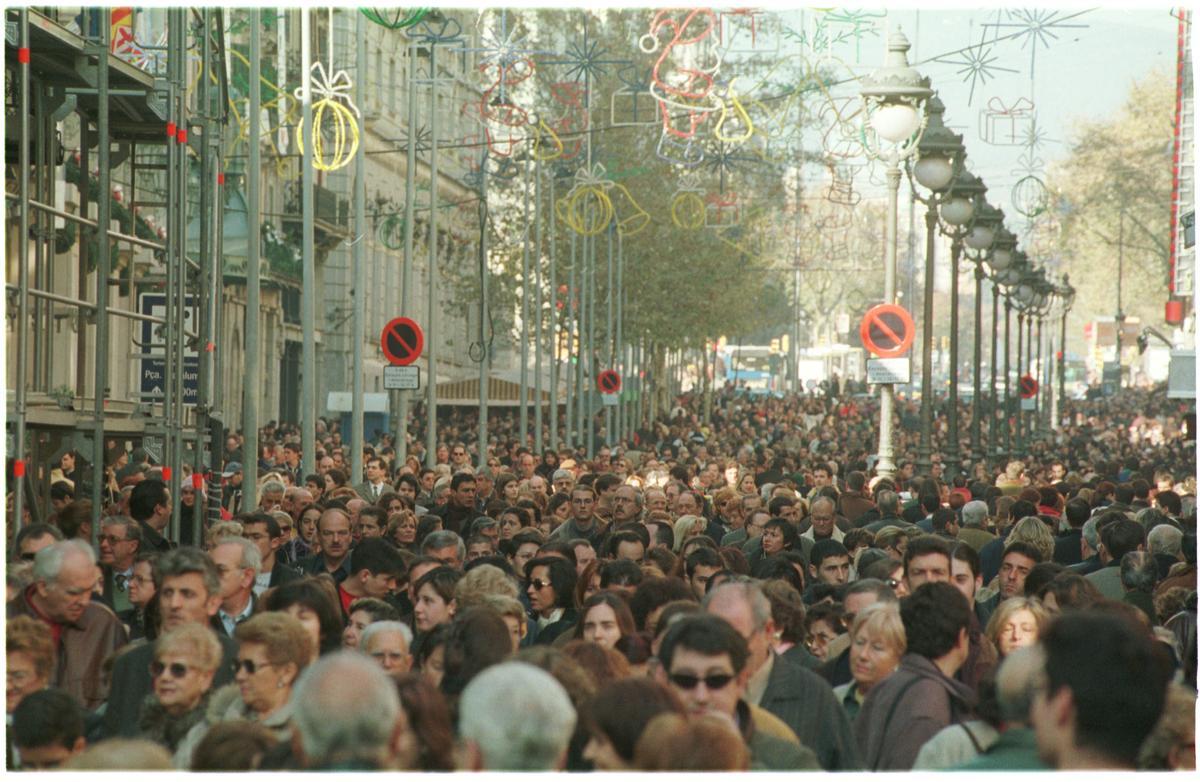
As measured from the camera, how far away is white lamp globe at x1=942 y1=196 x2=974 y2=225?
24.4 meters

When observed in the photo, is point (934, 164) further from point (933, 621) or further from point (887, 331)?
point (933, 621)

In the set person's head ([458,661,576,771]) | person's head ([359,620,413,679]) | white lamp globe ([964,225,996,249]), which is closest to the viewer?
person's head ([458,661,576,771])

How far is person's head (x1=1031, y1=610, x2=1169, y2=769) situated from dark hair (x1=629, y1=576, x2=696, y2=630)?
431 centimetres

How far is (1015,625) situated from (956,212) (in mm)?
15938

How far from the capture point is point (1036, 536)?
12.5 m

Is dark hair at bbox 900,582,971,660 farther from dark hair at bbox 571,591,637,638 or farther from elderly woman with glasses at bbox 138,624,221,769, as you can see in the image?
elderly woman with glasses at bbox 138,624,221,769

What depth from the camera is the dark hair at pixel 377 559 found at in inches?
434

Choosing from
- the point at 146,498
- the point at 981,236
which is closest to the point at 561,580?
the point at 146,498

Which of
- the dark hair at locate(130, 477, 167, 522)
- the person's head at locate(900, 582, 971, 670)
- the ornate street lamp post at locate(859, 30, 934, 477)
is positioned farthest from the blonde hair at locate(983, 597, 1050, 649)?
the ornate street lamp post at locate(859, 30, 934, 477)

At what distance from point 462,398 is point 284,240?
9706 mm

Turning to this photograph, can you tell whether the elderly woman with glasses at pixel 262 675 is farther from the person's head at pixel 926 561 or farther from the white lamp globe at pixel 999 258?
the white lamp globe at pixel 999 258

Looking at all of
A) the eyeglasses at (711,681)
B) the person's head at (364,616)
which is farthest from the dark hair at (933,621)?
the person's head at (364,616)

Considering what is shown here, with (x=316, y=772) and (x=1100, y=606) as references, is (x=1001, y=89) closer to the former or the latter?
(x=1100, y=606)

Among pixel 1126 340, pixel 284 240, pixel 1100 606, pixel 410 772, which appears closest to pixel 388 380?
pixel 1100 606
